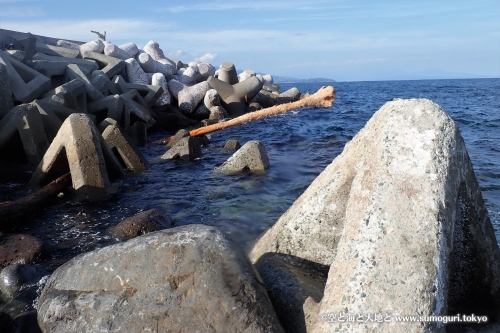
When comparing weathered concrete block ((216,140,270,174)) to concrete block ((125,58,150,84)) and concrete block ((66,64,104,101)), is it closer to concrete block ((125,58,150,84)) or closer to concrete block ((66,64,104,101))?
concrete block ((66,64,104,101))

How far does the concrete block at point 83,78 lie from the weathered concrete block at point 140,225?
280 inches

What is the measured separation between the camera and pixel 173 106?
16562 mm

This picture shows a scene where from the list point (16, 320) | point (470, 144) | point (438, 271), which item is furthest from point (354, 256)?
point (470, 144)

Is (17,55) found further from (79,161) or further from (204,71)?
(204,71)

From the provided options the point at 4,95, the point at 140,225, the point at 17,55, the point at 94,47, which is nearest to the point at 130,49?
the point at 94,47

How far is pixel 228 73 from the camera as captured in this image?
1952 centimetres

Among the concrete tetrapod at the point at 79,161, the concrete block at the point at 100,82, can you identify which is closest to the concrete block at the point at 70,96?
the concrete block at the point at 100,82

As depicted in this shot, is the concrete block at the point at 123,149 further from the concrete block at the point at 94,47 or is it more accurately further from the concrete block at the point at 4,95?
the concrete block at the point at 94,47

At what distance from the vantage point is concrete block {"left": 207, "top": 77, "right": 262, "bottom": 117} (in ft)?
59.9

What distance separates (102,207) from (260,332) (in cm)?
469

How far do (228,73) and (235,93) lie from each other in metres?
1.39

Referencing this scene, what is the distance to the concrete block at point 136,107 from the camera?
39.6 feet

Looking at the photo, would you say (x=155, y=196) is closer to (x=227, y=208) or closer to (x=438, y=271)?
(x=227, y=208)

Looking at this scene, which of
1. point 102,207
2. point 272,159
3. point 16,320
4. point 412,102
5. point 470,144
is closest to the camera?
point 412,102
